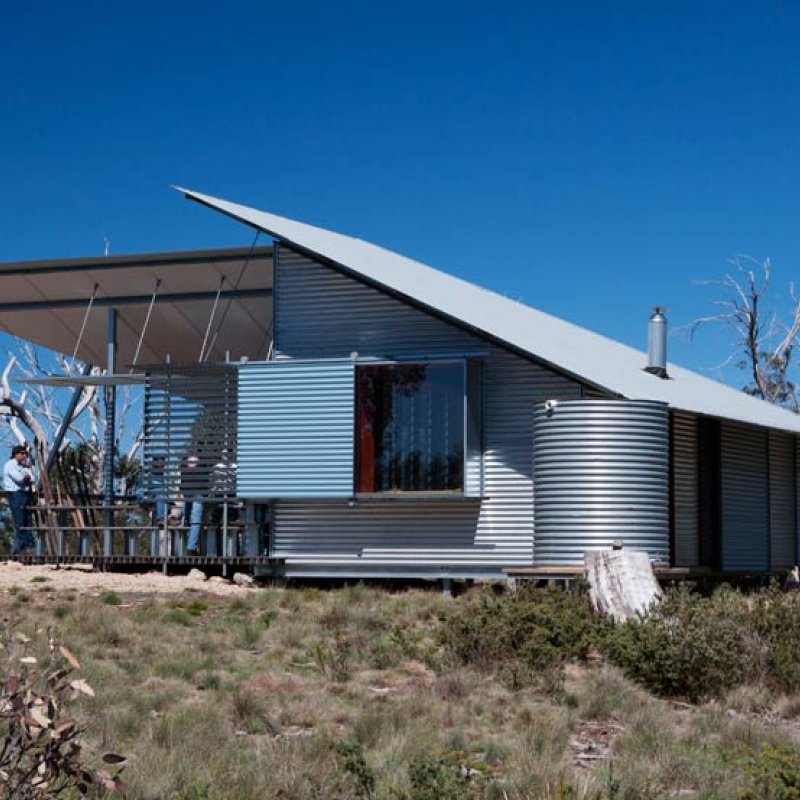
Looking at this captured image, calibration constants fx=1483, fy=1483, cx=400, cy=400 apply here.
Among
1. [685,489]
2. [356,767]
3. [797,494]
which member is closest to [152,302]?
[685,489]

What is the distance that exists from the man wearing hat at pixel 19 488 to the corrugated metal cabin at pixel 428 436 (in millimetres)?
2499

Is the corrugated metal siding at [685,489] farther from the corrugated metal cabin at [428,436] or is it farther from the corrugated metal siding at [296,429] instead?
the corrugated metal siding at [296,429]

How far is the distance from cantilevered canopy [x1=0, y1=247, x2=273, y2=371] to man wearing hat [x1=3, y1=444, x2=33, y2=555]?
1.88 meters

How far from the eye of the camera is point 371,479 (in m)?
17.5

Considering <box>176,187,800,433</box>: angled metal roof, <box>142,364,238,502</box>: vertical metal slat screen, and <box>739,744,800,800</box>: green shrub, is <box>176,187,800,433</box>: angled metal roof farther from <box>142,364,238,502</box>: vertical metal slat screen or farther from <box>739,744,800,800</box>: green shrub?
<box>739,744,800,800</box>: green shrub

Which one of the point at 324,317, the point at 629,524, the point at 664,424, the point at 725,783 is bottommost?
the point at 725,783

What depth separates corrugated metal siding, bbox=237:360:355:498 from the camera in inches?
695

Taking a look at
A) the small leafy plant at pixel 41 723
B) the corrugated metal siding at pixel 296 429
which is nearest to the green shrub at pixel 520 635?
the corrugated metal siding at pixel 296 429

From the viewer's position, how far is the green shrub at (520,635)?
11227 millimetres

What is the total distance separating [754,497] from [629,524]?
523cm

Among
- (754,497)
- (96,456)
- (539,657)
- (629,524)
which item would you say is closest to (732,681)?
(539,657)

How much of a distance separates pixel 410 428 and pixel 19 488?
621 cm

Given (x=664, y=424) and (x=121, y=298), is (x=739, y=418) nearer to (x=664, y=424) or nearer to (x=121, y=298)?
(x=664, y=424)

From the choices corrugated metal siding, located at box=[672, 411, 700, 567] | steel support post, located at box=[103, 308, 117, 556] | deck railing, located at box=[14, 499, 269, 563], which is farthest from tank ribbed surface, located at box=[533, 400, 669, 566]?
steel support post, located at box=[103, 308, 117, 556]
